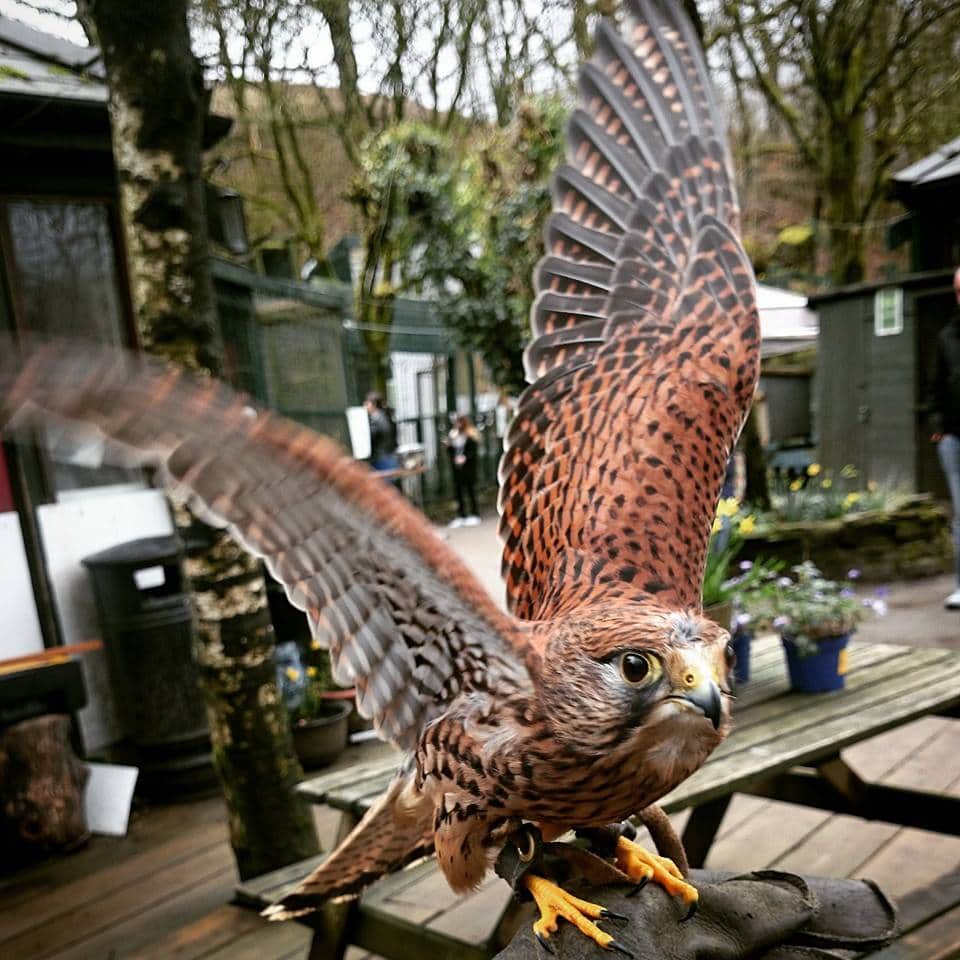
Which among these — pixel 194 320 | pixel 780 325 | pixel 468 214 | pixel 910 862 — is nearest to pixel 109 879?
pixel 194 320

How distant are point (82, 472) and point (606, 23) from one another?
3503 mm

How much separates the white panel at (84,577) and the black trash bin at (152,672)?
0.13 meters

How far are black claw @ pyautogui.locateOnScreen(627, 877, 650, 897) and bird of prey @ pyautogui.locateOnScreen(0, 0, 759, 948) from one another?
0.02m

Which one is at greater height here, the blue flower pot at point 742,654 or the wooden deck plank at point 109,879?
the blue flower pot at point 742,654

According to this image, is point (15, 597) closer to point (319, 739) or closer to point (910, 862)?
point (319, 739)

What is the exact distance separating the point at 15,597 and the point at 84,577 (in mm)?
336

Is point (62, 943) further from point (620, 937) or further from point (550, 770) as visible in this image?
point (550, 770)

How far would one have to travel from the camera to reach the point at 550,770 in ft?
3.14

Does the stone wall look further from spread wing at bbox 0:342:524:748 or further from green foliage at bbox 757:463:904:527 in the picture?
spread wing at bbox 0:342:524:748

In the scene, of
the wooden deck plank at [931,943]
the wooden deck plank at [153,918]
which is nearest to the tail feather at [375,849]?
the wooden deck plank at [931,943]

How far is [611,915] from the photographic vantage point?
1.13m

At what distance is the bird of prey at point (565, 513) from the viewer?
94cm

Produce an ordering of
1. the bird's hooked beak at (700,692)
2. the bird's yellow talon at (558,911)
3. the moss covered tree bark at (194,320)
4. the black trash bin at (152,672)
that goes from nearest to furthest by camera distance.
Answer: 1. the bird's hooked beak at (700,692)
2. the bird's yellow talon at (558,911)
3. the moss covered tree bark at (194,320)
4. the black trash bin at (152,672)

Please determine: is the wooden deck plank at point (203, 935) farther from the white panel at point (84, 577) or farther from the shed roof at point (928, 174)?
the shed roof at point (928, 174)
